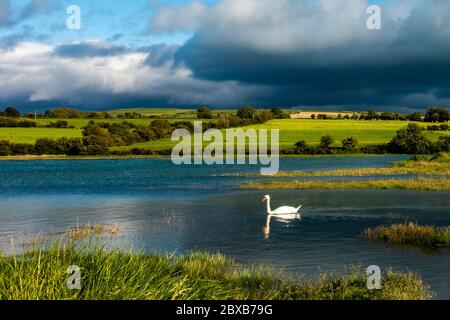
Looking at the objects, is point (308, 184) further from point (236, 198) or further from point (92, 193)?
point (92, 193)

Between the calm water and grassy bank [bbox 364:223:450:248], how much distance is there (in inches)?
35.7

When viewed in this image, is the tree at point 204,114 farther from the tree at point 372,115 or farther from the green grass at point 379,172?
the green grass at point 379,172

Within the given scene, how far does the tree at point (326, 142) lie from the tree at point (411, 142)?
12.9m

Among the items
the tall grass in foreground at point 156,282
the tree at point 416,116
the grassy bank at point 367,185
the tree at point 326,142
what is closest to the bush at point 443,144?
the tree at point 326,142

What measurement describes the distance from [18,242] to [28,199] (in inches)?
A: 964

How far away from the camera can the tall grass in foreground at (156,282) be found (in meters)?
11.3

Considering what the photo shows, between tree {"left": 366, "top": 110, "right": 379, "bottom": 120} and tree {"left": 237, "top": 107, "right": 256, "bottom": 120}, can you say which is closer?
tree {"left": 237, "top": 107, "right": 256, "bottom": 120}

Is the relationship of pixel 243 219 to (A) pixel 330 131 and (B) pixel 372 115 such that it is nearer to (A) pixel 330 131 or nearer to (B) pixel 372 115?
(A) pixel 330 131

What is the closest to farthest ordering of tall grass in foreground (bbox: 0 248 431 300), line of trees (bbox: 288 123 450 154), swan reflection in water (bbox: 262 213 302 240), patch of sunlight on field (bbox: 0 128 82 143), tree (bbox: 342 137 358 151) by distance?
1. tall grass in foreground (bbox: 0 248 431 300)
2. swan reflection in water (bbox: 262 213 302 240)
3. line of trees (bbox: 288 123 450 154)
4. tree (bbox: 342 137 358 151)
5. patch of sunlight on field (bbox: 0 128 82 143)

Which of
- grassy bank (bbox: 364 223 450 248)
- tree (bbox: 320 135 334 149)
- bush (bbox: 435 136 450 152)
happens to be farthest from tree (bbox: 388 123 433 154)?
grassy bank (bbox: 364 223 450 248)

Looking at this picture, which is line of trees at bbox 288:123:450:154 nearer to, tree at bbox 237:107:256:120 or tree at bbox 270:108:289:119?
tree at bbox 237:107:256:120

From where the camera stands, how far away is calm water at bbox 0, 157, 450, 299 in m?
21.9

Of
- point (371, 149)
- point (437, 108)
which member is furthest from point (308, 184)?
point (437, 108)
